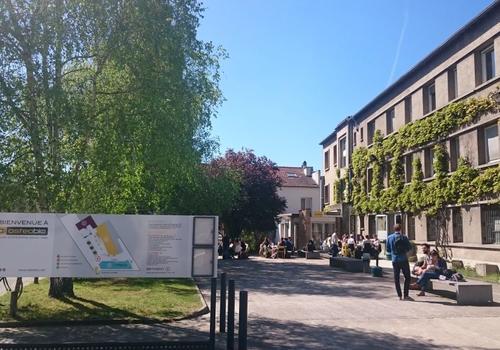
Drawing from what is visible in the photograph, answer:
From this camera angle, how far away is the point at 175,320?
34.7 feet

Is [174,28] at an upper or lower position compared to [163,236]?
upper

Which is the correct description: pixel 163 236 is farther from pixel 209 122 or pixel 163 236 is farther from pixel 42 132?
pixel 209 122

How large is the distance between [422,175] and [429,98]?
421 cm

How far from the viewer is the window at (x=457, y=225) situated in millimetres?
24953

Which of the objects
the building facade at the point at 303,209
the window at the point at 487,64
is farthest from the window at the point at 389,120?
the window at the point at 487,64

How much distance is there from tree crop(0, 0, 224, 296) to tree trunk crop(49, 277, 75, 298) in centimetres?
201

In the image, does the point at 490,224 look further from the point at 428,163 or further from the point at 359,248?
the point at 359,248

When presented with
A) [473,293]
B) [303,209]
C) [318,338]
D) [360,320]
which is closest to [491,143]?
[473,293]

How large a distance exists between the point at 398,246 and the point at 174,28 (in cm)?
764

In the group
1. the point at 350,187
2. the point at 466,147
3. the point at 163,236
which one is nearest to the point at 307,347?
the point at 163,236

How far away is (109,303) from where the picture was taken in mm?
12336

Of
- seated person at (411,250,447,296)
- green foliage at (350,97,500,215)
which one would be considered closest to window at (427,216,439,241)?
green foliage at (350,97,500,215)

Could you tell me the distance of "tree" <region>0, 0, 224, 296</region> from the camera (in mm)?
10406

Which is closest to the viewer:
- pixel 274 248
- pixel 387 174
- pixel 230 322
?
pixel 230 322
